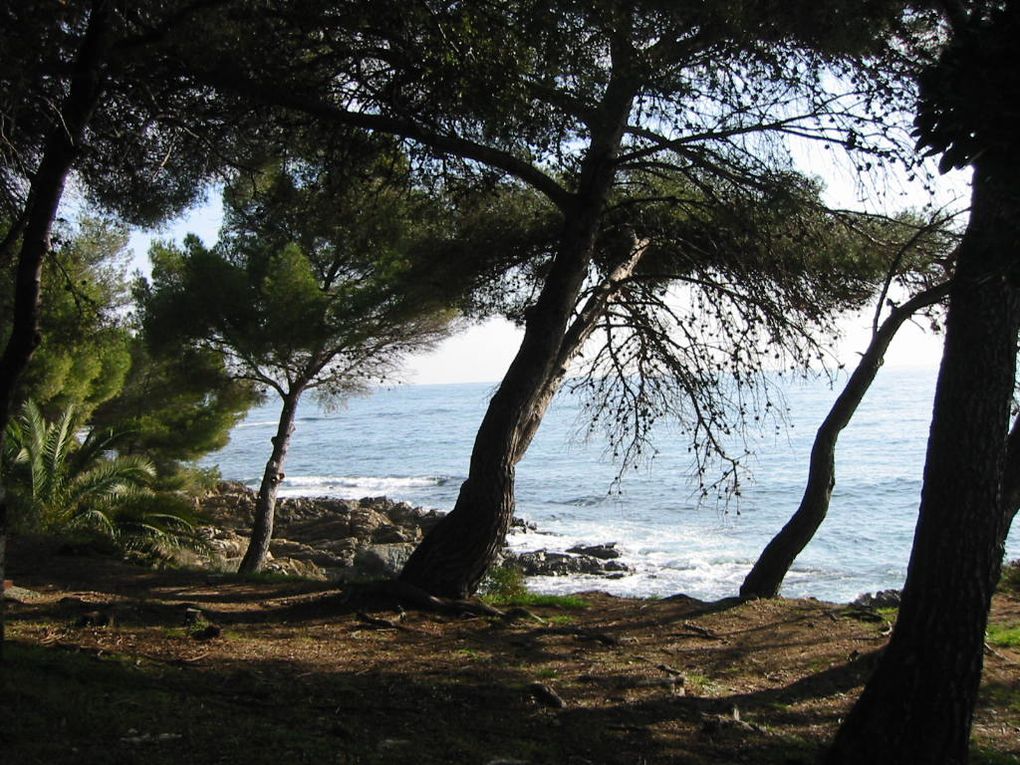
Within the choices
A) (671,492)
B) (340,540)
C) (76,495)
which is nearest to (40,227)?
(76,495)

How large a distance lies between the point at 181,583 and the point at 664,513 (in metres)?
19.0

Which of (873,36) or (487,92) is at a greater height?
(873,36)

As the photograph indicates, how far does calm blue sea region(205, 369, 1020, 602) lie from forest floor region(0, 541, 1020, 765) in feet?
3.99

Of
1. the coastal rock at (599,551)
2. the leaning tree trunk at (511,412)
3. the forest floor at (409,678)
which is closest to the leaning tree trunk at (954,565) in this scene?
the forest floor at (409,678)

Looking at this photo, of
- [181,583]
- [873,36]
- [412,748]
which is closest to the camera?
[412,748]

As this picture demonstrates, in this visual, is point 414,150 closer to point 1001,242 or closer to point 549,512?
point 1001,242

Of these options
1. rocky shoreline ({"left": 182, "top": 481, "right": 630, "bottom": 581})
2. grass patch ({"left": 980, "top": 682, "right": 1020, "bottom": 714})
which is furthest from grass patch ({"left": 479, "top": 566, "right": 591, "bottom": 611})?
rocky shoreline ({"left": 182, "top": 481, "right": 630, "bottom": 581})

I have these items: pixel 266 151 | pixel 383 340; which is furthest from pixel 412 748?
pixel 383 340

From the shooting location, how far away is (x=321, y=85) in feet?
19.6

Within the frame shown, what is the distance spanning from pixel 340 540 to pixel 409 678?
53.0 feet

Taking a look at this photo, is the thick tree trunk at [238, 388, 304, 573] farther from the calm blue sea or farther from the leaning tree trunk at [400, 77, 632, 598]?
the leaning tree trunk at [400, 77, 632, 598]

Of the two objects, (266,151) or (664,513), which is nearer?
(266,151)

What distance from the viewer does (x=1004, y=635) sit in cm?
708

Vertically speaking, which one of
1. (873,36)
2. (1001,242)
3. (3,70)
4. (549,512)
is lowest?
(549,512)
